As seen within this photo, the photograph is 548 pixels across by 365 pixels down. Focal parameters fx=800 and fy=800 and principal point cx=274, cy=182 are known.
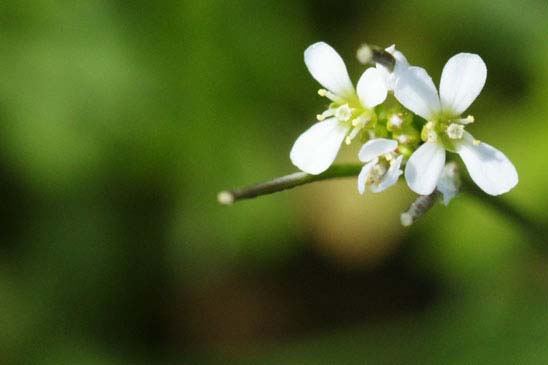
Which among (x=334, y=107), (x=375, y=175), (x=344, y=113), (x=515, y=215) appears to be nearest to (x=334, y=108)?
(x=334, y=107)

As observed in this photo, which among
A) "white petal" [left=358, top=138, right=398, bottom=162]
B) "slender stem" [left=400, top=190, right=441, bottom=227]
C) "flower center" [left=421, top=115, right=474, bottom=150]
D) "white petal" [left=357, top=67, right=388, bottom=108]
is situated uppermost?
"white petal" [left=357, top=67, right=388, bottom=108]

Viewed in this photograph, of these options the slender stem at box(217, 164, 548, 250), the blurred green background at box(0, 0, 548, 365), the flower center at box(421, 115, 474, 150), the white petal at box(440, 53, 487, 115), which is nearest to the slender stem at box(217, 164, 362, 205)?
the slender stem at box(217, 164, 548, 250)

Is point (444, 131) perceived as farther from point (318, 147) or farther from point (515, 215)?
point (515, 215)

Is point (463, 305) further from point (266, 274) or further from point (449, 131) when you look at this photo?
point (449, 131)

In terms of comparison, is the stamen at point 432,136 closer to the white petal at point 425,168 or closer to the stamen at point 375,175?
the white petal at point 425,168

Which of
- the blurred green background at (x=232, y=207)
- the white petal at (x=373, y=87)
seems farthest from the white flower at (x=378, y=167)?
the blurred green background at (x=232, y=207)

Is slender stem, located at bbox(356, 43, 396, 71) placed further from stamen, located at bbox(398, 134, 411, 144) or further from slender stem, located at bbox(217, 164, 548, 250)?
slender stem, located at bbox(217, 164, 548, 250)
